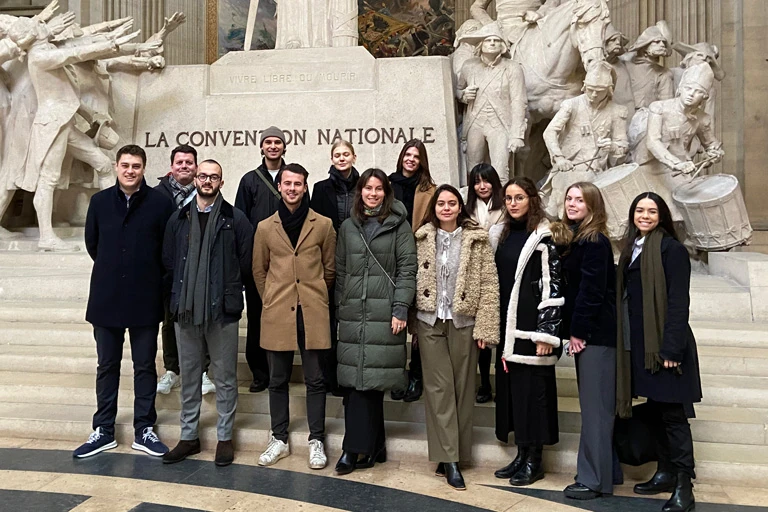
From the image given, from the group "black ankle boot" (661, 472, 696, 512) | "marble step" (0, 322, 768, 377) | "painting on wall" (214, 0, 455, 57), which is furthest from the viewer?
"painting on wall" (214, 0, 455, 57)

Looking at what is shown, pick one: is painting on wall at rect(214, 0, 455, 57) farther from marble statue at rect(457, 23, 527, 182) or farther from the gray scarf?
the gray scarf

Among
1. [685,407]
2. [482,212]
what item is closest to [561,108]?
[482,212]

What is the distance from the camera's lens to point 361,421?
3682mm

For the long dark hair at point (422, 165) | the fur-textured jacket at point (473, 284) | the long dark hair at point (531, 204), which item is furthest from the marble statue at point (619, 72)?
the fur-textured jacket at point (473, 284)

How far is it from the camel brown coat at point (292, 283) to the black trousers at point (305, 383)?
0.22ft

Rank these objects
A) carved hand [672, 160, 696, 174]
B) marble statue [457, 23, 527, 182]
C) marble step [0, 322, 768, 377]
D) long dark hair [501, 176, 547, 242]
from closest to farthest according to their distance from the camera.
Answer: long dark hair [501, 176, 547, 242]
marble step [0, 322, 768, 377]
carved hand [672, 160, 696, 174]
marble statue [457, 23, 527, 182]

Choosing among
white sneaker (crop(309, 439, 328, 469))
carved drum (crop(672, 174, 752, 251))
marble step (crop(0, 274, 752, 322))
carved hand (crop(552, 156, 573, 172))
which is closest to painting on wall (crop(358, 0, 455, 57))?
carved hand (crop(552, 156, 573, 172))

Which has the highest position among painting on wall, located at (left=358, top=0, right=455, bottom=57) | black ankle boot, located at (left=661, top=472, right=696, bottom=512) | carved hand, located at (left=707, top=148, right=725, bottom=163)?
painting on wall, located at (left=358, top=0, right=455, bottom=57)

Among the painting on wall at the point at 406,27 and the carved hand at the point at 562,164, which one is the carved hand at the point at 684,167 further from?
the painting on wall at the point at 406,27

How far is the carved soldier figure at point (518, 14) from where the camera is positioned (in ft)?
28.6

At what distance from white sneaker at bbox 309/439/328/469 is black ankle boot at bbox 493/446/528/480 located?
0.91 meters

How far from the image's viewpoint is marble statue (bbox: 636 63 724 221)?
707cm

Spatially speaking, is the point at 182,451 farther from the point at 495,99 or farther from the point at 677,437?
the point at 495,99

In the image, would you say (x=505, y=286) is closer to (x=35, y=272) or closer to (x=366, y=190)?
(x=366, y=190)
